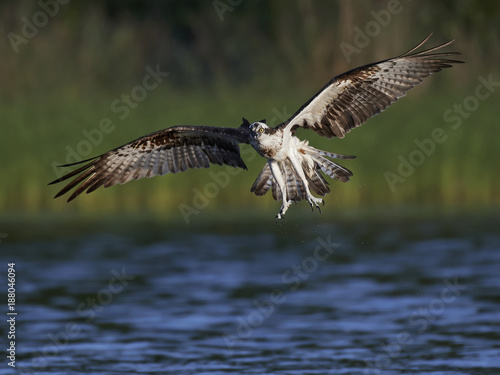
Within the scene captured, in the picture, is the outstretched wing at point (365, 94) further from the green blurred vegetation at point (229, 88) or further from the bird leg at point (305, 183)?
the green blurred vegetation at point (229, 88)

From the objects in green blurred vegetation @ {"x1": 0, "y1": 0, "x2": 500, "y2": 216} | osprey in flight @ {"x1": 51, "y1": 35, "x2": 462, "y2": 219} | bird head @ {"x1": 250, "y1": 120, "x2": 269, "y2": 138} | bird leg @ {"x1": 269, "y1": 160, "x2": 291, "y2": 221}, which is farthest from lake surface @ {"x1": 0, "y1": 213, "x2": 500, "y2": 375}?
bird head @ {"x1": 250, "y1": 120, "x2": 269, "y2": 138}

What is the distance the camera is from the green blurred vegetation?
1884 centimetres

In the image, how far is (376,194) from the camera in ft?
61.3

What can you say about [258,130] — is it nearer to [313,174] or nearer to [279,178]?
[279,178]

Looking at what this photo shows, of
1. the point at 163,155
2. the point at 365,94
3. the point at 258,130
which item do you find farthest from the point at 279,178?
the point at 163,155

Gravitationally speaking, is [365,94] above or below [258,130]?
above

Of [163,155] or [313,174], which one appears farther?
[163,155]

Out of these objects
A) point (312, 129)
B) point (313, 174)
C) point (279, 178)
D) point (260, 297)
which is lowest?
point (279, 178)

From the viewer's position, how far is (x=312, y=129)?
34.7ft

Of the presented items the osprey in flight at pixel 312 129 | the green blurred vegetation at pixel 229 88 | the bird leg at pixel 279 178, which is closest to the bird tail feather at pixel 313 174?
the osprey in flight at pixel 312 129

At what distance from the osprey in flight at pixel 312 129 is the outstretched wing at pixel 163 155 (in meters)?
0.01

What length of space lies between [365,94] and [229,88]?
1735 centimetres

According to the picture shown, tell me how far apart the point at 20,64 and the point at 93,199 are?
7443mm

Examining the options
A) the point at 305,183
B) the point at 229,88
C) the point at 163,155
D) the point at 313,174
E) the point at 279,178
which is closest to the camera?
the point at 305,183
